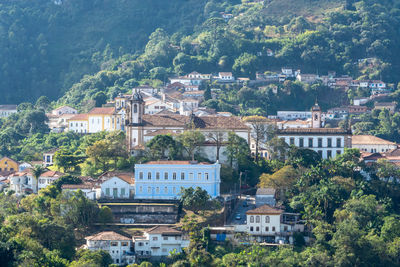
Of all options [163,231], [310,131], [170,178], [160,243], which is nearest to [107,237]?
[160,243]

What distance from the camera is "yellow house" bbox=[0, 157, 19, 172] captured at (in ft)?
282

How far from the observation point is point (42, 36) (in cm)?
15100

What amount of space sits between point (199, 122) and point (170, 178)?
435 inches

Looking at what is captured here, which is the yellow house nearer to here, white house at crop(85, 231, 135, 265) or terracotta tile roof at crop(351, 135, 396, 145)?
white house at crop(85, 231, 135, 265)

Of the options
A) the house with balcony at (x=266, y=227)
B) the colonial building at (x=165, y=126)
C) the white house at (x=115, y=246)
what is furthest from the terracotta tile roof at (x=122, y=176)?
the house with balcony at (x=266, y=227)

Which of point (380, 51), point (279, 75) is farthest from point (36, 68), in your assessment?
point (380, 51)

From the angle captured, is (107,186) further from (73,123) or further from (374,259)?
(73,123)

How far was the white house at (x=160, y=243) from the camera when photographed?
63.2 metres

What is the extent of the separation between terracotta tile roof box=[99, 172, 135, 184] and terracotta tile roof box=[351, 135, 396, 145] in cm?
3105

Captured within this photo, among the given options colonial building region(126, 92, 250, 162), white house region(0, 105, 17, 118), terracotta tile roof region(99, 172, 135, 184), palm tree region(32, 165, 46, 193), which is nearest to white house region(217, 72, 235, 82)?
white house region(0, 105, 17, 118)

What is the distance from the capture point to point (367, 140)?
96.6m

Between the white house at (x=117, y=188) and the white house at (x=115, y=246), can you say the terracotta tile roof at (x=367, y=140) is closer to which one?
the white house at (x=117, y=188)

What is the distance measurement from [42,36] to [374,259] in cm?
9876

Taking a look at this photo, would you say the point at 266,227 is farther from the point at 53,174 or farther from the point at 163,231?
the point at 53,174
